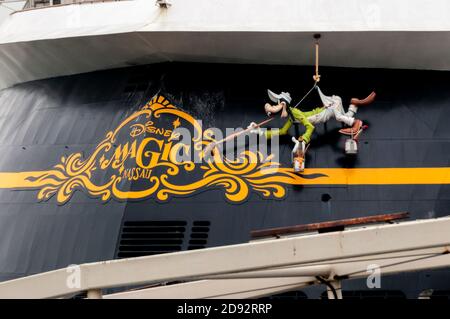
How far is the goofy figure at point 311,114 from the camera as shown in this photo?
30.9 ft

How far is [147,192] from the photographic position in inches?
369

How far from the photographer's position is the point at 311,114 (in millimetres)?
9523

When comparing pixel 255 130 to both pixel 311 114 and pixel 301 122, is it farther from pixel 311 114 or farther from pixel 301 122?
pixel 311 114

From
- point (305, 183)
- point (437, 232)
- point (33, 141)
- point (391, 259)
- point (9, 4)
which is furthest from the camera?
point (9, 4)

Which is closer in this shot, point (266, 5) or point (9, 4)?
point (266, 5)

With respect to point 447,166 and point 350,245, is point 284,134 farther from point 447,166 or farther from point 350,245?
point 350,245

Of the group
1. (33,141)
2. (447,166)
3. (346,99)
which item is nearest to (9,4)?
(33,141)

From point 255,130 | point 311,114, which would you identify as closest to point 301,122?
point 311,114

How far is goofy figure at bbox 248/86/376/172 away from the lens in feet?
30.9

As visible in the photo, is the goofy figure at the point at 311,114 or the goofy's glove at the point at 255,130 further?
the goofy's glove at the point at 255,130

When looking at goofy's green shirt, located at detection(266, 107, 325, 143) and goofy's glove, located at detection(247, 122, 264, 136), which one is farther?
goofy's glove, located at detection(247, 122, 264, 136)

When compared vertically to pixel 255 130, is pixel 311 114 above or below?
above

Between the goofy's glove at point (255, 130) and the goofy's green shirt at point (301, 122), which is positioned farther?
the goofy's glove at point (255, 130)

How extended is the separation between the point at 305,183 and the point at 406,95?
171 cm
